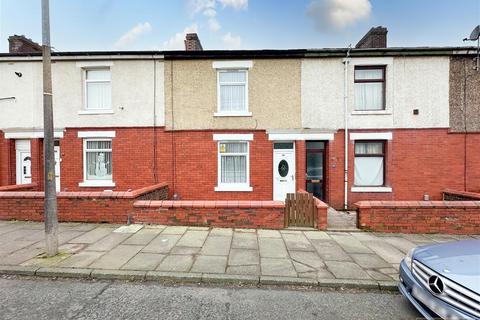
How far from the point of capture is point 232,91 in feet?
33.6

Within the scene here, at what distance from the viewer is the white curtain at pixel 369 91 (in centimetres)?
1013

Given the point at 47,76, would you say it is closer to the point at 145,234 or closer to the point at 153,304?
the point at 145,234

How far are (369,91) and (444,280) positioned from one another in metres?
8.99

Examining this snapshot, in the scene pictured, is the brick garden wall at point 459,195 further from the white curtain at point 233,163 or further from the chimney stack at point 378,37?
the white curtain at point 233,163

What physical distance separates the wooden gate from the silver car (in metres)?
3.16

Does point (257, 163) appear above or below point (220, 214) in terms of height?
above

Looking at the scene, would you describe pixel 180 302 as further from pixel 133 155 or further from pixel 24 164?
pixel 24 164

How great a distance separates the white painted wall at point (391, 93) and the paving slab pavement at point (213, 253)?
5.05 meters

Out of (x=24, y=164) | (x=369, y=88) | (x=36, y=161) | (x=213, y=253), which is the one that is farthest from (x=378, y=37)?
(x=24, y=164)

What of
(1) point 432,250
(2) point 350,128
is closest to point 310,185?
(2) point 350,128

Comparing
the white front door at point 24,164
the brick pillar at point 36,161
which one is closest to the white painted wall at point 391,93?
the brick pillar at point 36,161

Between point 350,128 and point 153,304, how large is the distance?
9.12 m

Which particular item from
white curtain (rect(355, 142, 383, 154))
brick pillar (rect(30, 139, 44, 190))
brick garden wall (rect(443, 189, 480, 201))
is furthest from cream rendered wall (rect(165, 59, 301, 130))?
brick garden wall (rect(443, 189, 480, 201))

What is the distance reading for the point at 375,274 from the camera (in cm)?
420
